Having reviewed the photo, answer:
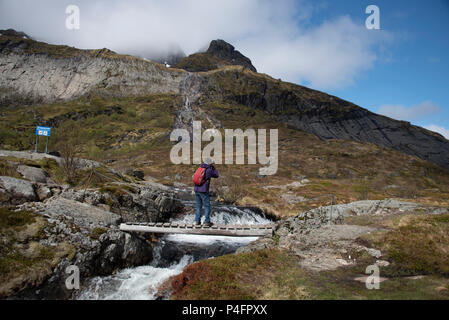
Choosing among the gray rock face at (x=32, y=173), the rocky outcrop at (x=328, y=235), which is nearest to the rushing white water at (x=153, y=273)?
the rocky outcrop at (x=328, y=235)

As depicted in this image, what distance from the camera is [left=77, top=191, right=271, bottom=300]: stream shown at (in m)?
12.8

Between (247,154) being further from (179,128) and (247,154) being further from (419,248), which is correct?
(419,248)

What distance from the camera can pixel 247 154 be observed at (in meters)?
127

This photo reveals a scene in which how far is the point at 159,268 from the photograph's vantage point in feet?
56.2

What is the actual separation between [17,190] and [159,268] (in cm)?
1003

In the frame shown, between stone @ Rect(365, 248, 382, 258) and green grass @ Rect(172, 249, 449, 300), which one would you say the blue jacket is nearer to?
green grass @ Rect(172, 249, 449, 300)

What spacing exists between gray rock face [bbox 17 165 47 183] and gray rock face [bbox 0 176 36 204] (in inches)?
381

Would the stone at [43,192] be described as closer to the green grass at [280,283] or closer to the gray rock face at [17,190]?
the gray rock face at [17,190]

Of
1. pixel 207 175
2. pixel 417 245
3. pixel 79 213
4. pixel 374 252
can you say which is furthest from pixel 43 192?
pixel 417 245

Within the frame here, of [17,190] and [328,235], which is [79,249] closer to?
[17,190]

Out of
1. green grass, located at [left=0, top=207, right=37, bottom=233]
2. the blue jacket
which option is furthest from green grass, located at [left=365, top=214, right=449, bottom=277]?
green grass, located at [left=0, top=207, right=37, bottom=233]

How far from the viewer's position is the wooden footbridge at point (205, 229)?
17.5 meters

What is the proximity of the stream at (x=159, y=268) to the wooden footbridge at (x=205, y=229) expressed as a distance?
93.3 inches
